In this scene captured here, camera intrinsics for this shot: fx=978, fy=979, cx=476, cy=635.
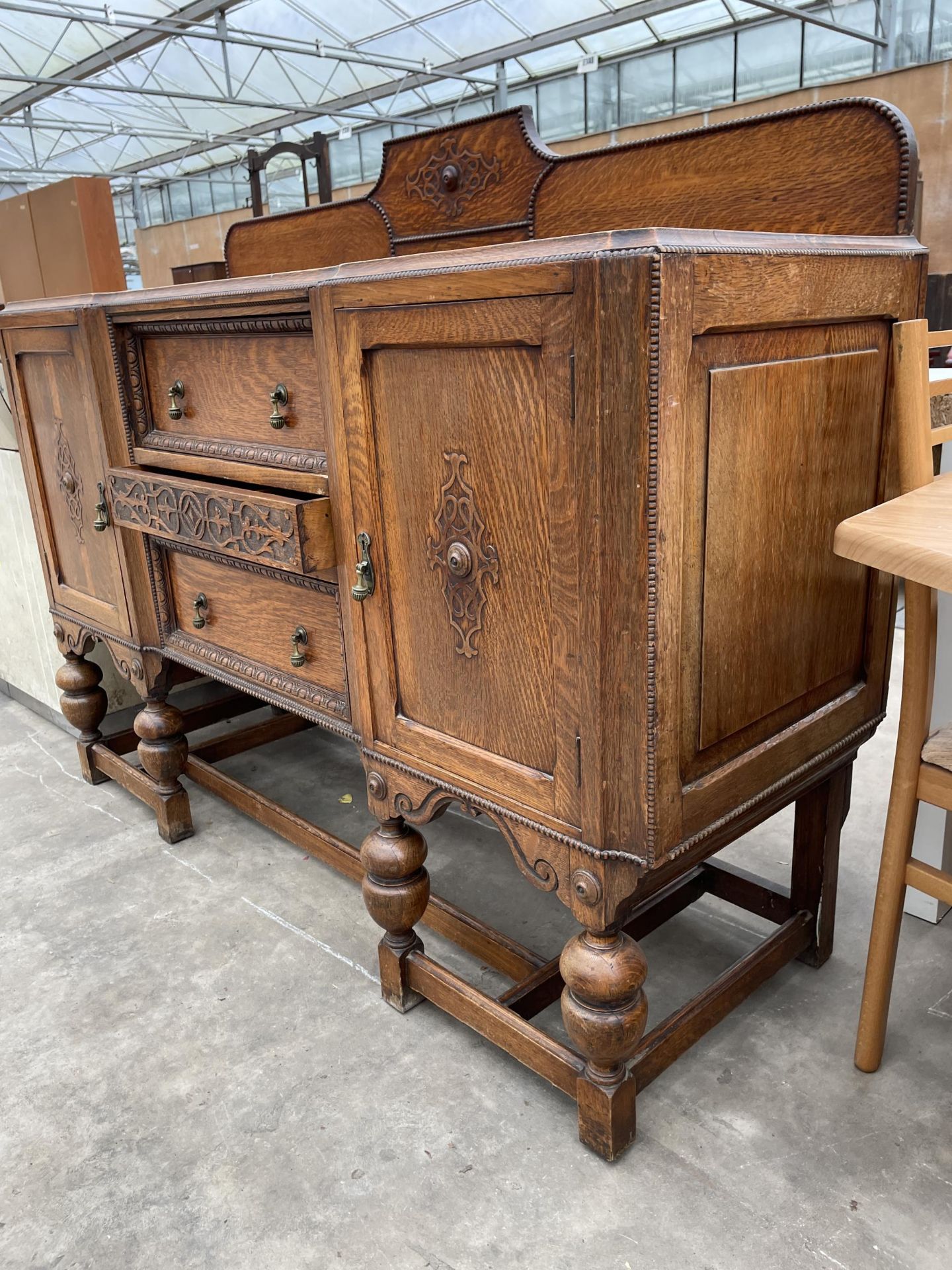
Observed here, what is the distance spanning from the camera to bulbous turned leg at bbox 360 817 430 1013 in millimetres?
1759

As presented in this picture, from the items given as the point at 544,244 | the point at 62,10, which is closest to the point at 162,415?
the point at 544,244

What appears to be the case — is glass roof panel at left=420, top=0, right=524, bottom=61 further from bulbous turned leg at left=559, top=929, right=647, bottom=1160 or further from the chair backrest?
bulbous turned leg at left=559, top=929, right=647, bottom=1160

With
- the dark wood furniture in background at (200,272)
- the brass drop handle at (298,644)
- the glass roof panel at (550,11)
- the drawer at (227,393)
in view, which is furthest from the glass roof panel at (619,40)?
the brass drop handle at (298,644)

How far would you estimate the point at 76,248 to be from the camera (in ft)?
8.55

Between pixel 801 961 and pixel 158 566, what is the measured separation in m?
1.64

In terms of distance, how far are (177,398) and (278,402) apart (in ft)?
1.40

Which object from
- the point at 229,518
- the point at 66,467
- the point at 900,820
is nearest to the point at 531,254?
the point at 229,518

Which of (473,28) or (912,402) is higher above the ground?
(473,28)

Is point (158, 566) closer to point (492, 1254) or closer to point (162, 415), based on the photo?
point (162, 415)

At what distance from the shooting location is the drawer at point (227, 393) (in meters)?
1.66

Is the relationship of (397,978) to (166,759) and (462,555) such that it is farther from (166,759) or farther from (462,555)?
(166,759)

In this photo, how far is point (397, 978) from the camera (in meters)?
1.85

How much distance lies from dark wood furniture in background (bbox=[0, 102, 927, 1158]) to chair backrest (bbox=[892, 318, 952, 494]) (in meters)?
0.06

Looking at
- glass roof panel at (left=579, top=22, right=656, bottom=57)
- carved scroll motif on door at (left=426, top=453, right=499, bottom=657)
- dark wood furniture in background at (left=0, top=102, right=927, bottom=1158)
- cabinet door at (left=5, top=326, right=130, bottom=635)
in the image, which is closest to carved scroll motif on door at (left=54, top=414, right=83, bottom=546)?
cabinet door at (left=5, top=326, right=130, bottom=635)
